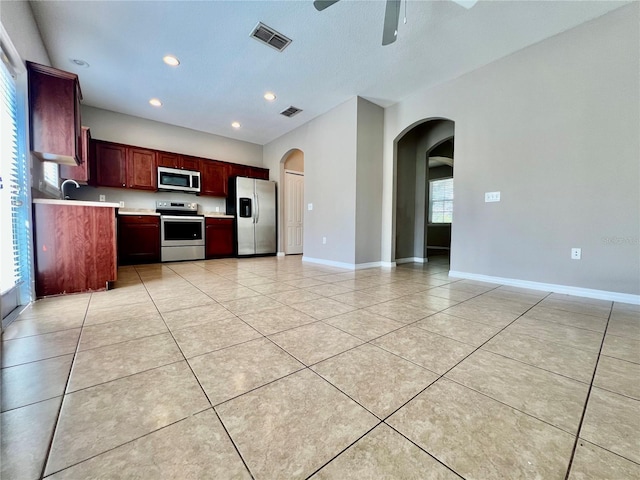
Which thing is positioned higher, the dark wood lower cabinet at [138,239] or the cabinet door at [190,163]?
the cabinet door at [190,163]

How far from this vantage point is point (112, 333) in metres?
1.59

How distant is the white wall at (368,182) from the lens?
4.09 m

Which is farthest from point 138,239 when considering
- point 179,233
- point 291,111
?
point 291,111

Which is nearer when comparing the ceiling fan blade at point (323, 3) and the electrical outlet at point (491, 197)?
the ceiling fan blade at point (323, 3)

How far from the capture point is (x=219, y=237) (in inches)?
214

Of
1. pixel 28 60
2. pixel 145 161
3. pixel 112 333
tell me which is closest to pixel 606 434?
pixel 112 333

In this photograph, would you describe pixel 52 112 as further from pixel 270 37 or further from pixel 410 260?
pixel 410 260

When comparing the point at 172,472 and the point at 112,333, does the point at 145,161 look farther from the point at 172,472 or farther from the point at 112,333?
the point at 172,472

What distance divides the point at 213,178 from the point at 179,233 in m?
1.40

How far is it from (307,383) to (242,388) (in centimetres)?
27

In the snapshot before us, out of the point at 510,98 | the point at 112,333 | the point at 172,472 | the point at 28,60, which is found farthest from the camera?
the point at 510,98

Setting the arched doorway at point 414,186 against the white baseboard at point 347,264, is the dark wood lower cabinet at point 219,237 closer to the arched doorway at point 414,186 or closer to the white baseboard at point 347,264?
the white baseboard at point 347,264

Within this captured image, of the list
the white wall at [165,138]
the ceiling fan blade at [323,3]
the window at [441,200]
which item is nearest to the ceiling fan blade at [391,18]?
the ceiling fan blade at [323,3]

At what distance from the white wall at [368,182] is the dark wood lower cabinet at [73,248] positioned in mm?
3162
